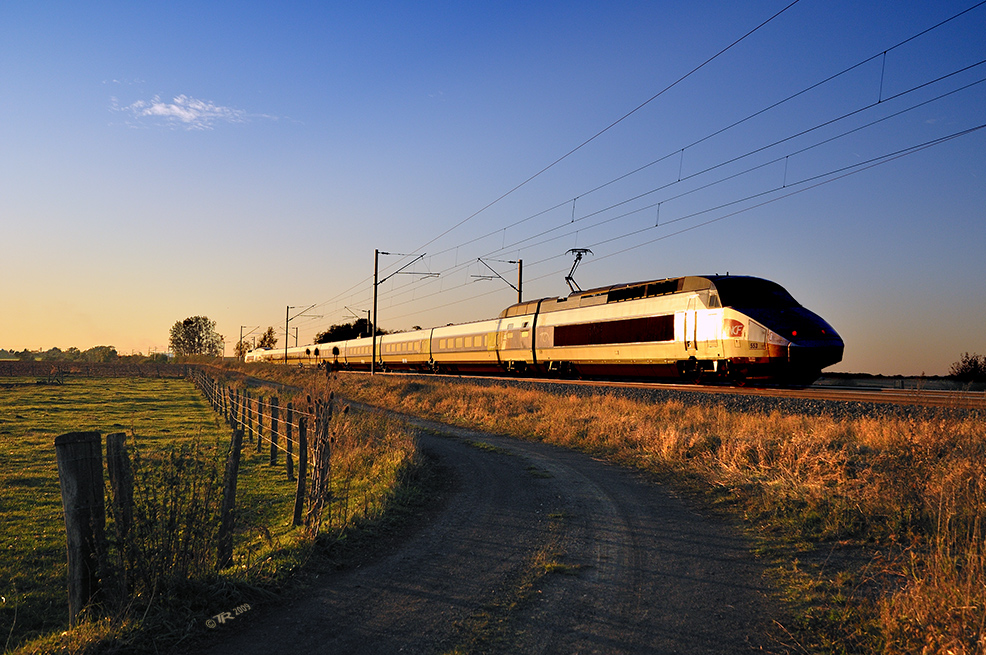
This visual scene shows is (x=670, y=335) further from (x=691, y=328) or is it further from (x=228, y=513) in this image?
(x=228, y=513)

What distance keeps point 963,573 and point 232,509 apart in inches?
282

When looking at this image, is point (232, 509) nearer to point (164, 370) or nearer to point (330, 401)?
point (330, 401)


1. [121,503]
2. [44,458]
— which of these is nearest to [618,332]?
[44,458]

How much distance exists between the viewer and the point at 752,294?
66.7ft

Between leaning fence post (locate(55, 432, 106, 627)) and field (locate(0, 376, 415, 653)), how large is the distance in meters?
0.31

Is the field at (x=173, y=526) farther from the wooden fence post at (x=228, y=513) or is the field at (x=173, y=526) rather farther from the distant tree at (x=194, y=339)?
the distant tree at (x=194, y=339)

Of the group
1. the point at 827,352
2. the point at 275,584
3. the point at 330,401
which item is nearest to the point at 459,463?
the point at 330,401

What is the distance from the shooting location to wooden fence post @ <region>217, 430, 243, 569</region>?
21.0 feet

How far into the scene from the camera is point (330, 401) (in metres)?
8.49

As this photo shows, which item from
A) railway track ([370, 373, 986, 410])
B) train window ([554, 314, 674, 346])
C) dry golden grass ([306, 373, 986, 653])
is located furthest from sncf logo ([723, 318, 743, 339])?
dry golden grass ([306, 373, 986, 653])

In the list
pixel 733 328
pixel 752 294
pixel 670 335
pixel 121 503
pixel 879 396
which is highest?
pixel 752 294

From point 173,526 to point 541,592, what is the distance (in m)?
3.34

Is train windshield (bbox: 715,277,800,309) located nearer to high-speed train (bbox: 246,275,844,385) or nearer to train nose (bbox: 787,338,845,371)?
high-speed train (bbox: 246,275,844,385)

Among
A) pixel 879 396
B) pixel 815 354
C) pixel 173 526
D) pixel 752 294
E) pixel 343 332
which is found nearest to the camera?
pixel 173 526
